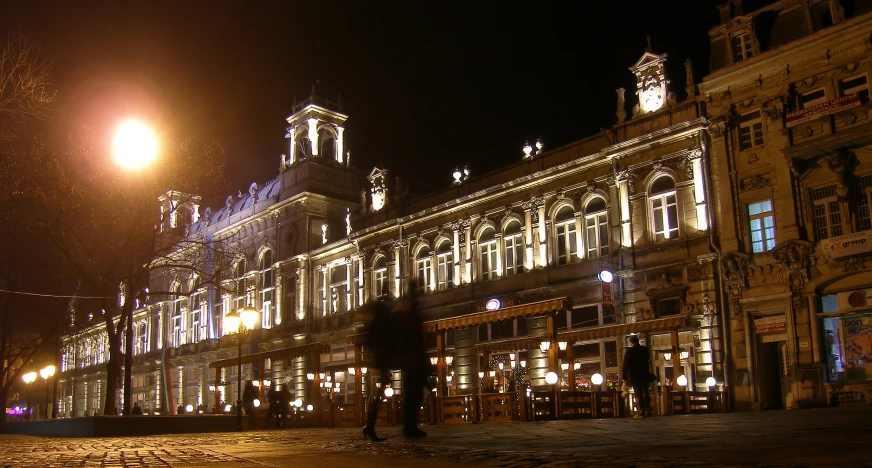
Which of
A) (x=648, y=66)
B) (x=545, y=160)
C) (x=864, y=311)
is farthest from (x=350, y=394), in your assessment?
(x=864, y=311)

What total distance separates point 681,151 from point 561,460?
24.6 meters

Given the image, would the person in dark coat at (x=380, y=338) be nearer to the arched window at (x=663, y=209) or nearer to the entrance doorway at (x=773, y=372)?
the entrance doorway at (x=773, y=372)

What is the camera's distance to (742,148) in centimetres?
2742

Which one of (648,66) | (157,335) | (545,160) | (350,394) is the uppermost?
(648,66)

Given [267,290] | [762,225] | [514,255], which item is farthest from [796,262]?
[267,290]

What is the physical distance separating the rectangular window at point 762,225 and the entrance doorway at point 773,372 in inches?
126

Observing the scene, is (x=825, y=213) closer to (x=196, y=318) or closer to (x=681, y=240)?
(x=681, y=240)

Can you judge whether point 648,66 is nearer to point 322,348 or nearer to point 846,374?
point 846,374

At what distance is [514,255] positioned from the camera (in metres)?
34.8

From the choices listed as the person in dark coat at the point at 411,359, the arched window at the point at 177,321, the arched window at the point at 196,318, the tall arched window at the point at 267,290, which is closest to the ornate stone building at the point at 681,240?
the person in dark coat at the point at 411,359

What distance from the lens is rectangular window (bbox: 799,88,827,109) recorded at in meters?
25.6

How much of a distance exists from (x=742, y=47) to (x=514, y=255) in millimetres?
12446

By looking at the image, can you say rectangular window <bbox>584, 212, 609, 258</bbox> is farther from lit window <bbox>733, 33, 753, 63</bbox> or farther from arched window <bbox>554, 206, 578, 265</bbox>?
lit window <bbox>733, 33, 753, 63</bbox>

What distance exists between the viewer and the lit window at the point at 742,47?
2778 cm
